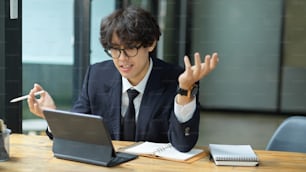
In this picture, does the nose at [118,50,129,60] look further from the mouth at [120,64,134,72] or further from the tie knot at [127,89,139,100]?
the tie knot at [127,89,139,100]

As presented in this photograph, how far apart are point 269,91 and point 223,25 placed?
0.94 m

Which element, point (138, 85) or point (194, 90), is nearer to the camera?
point (194, 90)

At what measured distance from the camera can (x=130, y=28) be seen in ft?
5.12

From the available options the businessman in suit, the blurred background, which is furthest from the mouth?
the blurred background

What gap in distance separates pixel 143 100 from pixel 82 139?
35cm

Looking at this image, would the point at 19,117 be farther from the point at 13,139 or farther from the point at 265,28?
the point at 265,28

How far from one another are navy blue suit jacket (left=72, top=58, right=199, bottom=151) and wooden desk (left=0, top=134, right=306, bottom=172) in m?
0.24

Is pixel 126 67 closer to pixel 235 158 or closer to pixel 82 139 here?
pixel 82 139

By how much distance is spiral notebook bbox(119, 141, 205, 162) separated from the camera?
139 centimetres

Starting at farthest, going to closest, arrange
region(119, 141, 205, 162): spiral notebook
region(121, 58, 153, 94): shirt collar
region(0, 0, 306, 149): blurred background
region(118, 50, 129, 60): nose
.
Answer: region(0, 0, 306, 149): blurred background → region(121, 58, 153, 94): shirt collar → region(118, 50, 129, 60): nose → region(119, 141, 205, 162): spiral notebook

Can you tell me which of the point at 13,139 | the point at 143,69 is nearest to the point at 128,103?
the point at 143,69

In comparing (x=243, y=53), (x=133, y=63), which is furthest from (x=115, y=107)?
(x=243, y=53)

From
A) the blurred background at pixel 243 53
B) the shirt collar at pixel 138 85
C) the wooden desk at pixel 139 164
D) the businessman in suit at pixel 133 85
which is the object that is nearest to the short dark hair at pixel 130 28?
the businessman in suit at pixel 133 85

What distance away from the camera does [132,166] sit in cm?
131
